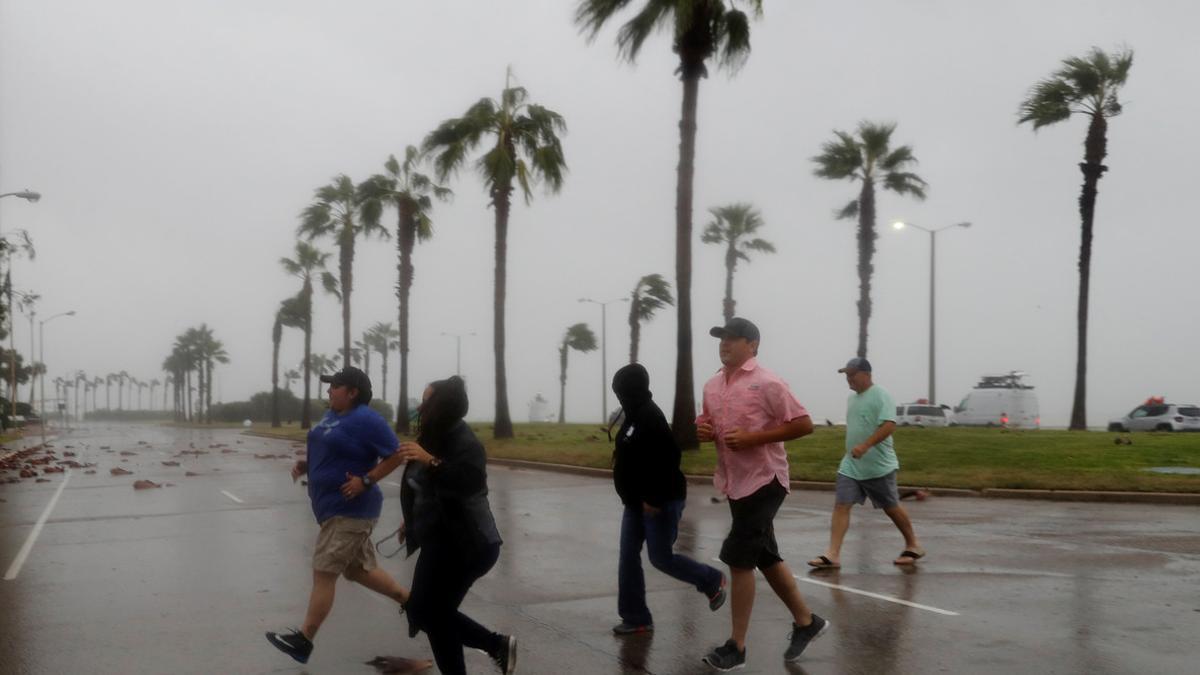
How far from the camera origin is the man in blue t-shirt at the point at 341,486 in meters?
6.48

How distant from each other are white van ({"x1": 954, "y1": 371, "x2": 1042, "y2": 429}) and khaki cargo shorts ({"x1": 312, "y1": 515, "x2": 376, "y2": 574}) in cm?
4375

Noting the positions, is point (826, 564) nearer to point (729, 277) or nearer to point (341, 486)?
point (341, 486)

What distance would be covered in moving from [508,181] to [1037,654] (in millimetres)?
29915

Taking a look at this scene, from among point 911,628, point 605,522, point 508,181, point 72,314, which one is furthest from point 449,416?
point 72,314

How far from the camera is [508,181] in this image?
35.3 metres

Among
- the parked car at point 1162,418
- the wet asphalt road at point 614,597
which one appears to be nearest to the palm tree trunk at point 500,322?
the wet asphalt road at point 614,597

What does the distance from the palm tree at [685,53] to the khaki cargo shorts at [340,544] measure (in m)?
18.4

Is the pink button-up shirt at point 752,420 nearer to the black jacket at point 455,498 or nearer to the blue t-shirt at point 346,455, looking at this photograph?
the black jacket at point 455,498

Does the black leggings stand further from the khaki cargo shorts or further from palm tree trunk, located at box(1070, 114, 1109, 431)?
palm tree trunk, located at box(1070, 114, 1109, 431)

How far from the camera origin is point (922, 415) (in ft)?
153

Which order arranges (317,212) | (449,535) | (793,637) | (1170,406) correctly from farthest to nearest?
(317,212), (1170,406), (793,637), (449,535)

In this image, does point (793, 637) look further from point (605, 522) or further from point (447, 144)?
point (447, 144)

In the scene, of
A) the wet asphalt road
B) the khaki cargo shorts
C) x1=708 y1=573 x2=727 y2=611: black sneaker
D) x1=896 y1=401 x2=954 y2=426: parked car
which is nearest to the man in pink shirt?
the wet asphalt road

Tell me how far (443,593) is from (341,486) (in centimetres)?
126
